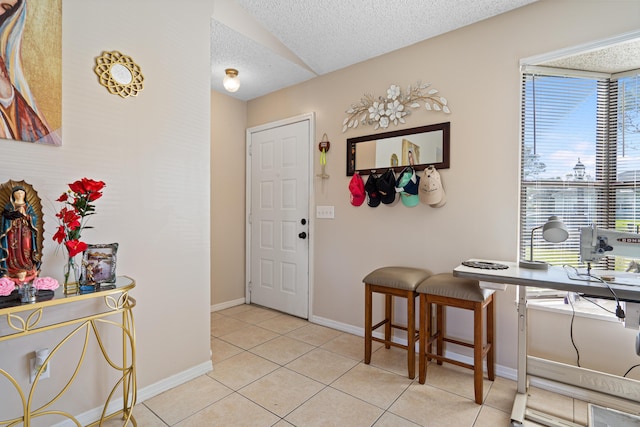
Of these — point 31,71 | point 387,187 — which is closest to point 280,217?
point 387,187

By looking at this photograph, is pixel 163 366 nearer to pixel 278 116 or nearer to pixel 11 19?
pixel 11 19

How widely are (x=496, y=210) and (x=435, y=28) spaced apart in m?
1.42

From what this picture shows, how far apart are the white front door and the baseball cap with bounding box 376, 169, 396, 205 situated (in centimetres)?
88

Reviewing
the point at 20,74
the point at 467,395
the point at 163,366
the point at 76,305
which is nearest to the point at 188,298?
the point at 163,366

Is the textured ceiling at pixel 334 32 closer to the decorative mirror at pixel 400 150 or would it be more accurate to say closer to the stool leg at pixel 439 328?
the decorative mirror at pixel 400 150

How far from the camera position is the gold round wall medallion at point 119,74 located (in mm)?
1776

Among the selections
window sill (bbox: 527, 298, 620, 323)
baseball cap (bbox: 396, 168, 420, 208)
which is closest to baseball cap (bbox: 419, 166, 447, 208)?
baseball cap (bbox: 396, 168, 420, 208)

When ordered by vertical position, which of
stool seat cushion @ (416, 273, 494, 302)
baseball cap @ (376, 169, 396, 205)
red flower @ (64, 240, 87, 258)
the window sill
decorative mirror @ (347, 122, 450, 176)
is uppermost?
decorative mirror @ (347, 122, 450, 176)

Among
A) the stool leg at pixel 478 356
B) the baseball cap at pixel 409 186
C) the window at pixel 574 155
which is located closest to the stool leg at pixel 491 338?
the stool leg at pixel 478 356

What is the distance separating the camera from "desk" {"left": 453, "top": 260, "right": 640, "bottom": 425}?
147 centimetres

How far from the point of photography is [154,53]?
1.99 m

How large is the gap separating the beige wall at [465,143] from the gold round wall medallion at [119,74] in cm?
171

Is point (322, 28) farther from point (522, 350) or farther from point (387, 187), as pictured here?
point (522, 350)

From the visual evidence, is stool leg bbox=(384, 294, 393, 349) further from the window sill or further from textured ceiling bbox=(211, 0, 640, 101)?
textured ceiling bbox=(211, 0, 640, 101)
